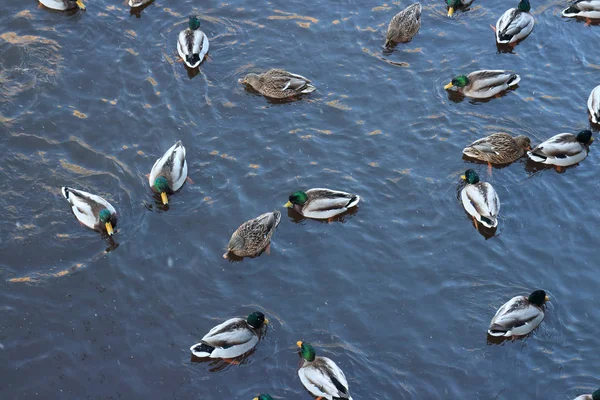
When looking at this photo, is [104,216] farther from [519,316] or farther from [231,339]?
[519,316]

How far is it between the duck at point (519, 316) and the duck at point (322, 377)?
260 centimetres

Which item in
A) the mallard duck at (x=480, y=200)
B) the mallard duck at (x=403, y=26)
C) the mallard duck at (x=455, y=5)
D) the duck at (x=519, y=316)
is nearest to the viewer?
the duck at (x=519, y=316)

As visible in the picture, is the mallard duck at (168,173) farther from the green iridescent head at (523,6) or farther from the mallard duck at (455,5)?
the green iridescent head at (523,6)

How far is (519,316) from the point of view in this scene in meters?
11.6

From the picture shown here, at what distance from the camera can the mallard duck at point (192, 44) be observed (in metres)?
15.8

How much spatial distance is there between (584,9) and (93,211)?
1254 centimetres

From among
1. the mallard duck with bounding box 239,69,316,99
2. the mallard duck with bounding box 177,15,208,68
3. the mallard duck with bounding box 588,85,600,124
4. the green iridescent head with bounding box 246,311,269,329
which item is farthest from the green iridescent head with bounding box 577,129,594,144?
the mallard duck with bounding box 177,15,208,68

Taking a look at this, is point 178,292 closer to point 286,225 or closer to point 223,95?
point 286,225

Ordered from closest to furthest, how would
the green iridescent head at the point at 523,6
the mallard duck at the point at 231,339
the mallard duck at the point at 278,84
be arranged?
the mallard duck at the point at 231,339 → the mallard duck at the point at 278,84 → the green iridescent head at the point at 523,6

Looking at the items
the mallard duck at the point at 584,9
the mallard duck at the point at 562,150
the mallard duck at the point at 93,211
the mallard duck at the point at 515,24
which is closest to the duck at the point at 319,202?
the mallard duck at the point at 93,211

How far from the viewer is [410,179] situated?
14031 millimetres

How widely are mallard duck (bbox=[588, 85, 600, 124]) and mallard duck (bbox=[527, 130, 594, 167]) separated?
86cm

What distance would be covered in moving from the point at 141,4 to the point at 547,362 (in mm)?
11816

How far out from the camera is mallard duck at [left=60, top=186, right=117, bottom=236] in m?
12.6
